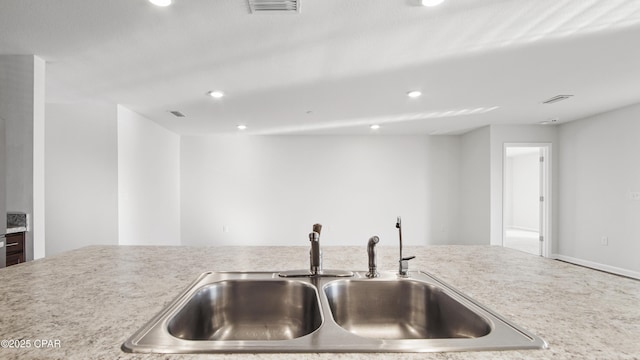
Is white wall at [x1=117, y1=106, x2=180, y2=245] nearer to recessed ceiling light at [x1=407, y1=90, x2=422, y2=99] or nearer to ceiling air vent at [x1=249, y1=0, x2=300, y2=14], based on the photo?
ceiling air vent at [x1=249, y1=0, x2=300, y2=14]

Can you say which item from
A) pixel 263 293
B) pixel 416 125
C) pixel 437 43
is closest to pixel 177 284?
pixel 263 293

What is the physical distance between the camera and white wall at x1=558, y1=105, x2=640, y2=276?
4453 millimetres

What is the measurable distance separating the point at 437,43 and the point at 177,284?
243 centimetres

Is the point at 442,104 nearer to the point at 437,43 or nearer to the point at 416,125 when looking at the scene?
the point at 416,125

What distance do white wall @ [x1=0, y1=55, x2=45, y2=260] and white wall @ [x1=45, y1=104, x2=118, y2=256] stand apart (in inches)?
52.7

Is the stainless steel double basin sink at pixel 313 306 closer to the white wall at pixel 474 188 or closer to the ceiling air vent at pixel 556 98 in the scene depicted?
the ceiling air vent at pixel 556 98

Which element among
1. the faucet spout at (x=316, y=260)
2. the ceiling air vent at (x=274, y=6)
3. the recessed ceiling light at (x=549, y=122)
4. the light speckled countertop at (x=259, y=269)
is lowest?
the light speckled countertop at (x=259, y=269)

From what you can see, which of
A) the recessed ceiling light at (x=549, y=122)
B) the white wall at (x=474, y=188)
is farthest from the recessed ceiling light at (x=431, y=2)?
the recessed ceiling light at (x=549, y=122)

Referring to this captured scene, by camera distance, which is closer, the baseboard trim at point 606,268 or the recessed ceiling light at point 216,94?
the recessed ceiling light at point 216,94

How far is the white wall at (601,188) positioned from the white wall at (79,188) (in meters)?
6.78

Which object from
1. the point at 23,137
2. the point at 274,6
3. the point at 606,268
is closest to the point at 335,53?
the point at 274,6

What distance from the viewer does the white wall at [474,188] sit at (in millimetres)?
5836

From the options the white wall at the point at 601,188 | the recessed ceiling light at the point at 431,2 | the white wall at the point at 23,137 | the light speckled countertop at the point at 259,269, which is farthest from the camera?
the white wall at the point at 601,188

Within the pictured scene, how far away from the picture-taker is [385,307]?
1.14 m
